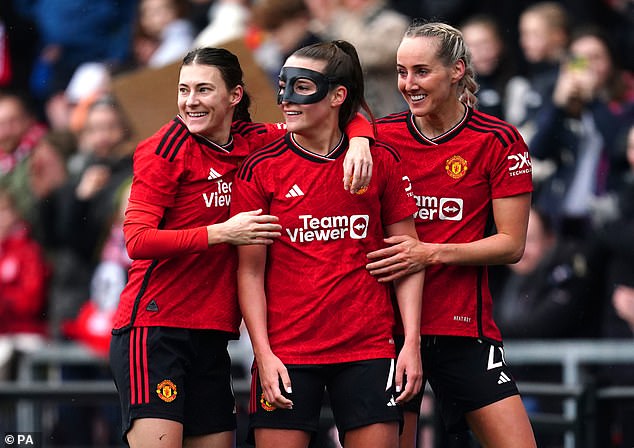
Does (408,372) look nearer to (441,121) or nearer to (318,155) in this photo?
(318,155)

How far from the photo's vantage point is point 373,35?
9281 millimetres

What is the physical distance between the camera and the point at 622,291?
879 cm

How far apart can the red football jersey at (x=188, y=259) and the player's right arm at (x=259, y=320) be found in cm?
20

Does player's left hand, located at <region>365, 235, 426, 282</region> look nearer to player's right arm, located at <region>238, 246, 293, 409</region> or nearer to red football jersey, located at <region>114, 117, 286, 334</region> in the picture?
player's right arm, located at <region>238, 246, 293, 409</region>

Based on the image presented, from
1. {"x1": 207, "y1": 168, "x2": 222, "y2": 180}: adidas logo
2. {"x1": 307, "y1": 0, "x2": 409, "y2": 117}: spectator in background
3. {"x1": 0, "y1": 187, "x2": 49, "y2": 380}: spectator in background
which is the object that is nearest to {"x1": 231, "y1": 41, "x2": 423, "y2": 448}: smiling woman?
{"x1": 207, "y1": 168, "x2": 222, "y2": 180}: adidas logo

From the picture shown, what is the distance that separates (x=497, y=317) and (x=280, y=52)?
245 cm

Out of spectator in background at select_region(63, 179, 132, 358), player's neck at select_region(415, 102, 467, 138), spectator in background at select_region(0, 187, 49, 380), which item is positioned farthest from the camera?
spectator in background at select_region(0, 187, 49, 380)

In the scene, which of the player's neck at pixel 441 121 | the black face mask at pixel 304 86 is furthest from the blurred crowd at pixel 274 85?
the black face mask at pixel 304 86

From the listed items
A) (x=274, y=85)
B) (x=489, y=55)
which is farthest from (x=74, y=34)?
(x=489, y=55)

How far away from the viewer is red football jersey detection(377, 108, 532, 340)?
592 centimetres

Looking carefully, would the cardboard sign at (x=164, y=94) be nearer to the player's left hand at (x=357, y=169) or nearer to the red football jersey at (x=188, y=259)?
the red football jersey at (x=188, y=259)

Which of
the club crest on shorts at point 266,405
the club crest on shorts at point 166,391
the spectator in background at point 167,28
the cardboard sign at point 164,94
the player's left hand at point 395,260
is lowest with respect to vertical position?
the club crest on shorts at point 266,405

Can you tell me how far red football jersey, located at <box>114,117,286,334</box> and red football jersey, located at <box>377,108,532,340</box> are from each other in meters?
0.75

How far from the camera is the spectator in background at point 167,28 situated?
11.2 meters
